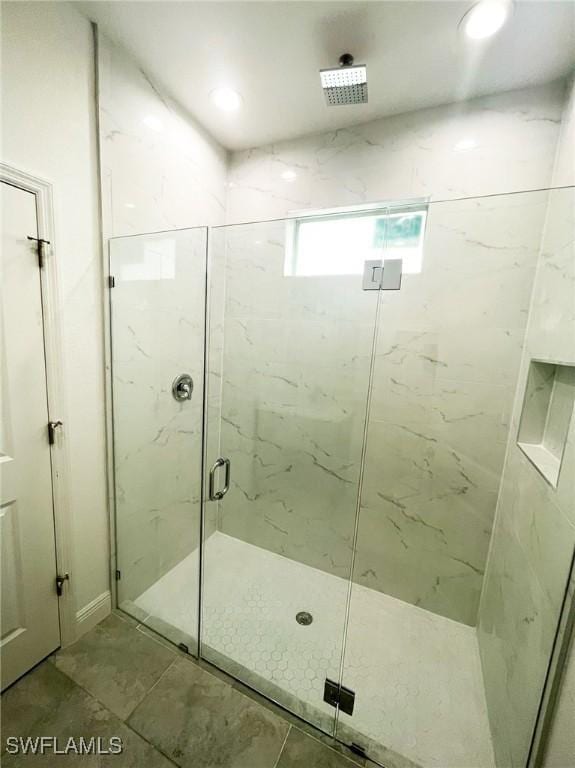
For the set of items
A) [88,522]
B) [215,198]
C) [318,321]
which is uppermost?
[215,198]

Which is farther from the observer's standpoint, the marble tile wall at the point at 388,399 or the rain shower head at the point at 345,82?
the marble tile wall at the point at 388,399

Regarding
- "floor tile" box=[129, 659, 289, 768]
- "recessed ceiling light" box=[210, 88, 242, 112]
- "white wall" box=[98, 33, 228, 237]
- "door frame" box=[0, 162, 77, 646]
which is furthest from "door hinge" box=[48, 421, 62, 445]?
"recessed ceiling light" box=[210, 88, 242, 112]

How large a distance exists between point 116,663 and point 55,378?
132 cm

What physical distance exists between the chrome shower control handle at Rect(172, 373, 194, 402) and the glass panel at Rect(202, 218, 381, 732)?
21 cm

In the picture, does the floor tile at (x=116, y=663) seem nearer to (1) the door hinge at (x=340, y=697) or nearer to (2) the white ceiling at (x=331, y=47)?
(1) the door hinge at (x=340, y=697)

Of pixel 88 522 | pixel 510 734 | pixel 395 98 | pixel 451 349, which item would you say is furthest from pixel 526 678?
pixel 395 98

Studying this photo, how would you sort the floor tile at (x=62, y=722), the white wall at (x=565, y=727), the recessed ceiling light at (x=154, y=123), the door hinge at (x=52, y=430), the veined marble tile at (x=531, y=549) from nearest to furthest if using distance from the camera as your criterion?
1. the white wall at (x=565, y=727)
2. the veined marble tile at (x=531, y=549)
3. the floor tile at (x=62, y=722)
4. the door hinge at (x=52, y=430)
5. the recessed ceiling light at (x=154, y=123)

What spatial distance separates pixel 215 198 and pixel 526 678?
2.74 metres

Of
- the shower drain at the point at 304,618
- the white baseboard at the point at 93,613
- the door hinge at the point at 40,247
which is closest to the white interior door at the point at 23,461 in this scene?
the door hinge at the point at 40,247

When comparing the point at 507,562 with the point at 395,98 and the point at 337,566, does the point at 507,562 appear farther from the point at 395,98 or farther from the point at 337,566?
the point at 395,98

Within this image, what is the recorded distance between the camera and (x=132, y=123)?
4.65ft

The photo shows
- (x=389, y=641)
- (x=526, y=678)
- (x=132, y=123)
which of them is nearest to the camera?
(x=526, y=678)

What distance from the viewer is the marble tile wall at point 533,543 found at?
93 centimetres

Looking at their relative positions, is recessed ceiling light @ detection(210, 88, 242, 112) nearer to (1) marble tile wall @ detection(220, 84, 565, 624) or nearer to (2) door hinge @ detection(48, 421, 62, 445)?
(1) marble tile wall @ detection(220, 84, 565, 624)
